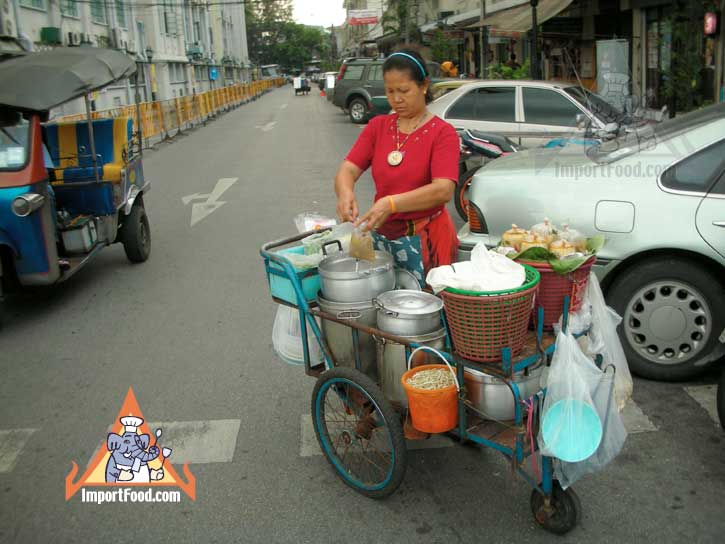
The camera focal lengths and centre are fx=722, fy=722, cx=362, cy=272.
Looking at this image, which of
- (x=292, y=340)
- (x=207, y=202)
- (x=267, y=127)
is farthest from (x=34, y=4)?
Result: (x=292, y=340)

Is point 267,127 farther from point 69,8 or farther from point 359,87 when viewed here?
point 69,8

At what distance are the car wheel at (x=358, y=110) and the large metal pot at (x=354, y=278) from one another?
71.6 ft

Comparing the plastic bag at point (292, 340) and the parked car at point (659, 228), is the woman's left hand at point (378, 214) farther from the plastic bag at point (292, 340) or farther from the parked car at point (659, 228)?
the parked car at point (659, 228)

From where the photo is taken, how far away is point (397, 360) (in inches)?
124

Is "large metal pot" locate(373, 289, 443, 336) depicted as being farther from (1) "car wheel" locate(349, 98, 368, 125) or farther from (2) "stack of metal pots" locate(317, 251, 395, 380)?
(1) "car wheel" locate(349, 98, 368, 125)

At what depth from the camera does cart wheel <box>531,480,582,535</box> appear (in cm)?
298

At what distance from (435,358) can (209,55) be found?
60307 mm

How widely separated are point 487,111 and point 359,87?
14763 millimetres

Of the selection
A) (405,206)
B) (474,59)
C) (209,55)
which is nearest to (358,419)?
(405,206)

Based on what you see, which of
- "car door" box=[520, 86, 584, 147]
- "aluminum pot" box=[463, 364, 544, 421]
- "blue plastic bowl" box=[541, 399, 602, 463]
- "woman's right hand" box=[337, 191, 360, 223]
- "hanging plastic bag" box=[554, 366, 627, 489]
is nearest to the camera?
"blue plastic bowl" box=[541, 399, 602, 463]

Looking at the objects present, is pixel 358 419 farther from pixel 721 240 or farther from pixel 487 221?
pixel 721 240

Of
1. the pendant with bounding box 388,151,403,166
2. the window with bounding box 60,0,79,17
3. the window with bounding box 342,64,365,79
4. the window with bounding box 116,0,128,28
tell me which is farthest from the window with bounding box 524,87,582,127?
the window with bounding box 116,0,128,28

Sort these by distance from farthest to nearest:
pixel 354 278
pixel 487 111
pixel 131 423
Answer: pixel 487 111, pixel 131 423, pixel 354 278

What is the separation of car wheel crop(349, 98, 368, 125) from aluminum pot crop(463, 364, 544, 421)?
22.3 metres
